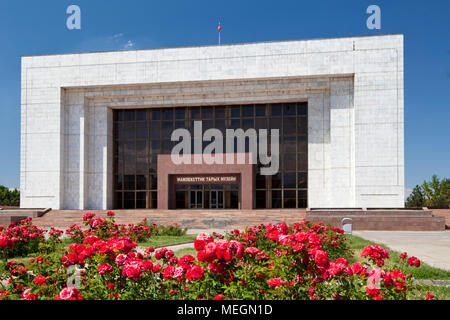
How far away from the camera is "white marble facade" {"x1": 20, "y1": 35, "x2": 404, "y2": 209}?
3072 cm

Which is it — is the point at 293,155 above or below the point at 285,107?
below

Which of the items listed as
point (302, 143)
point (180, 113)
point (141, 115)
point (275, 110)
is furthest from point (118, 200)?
point (302, 143)

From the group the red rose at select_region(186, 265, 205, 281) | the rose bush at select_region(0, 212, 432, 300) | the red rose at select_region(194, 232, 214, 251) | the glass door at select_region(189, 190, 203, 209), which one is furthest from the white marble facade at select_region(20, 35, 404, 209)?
the red rose at select_region(186, 265, 205, 281)

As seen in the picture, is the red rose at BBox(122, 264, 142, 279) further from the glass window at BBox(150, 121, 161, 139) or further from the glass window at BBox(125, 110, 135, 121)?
the glass window at BBox(125, 110, 135, 121)

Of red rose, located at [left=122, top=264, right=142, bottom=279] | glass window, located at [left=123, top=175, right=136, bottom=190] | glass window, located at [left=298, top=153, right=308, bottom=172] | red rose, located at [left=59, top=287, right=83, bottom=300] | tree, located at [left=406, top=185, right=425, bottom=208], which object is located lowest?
tree, located at [left=406, top=185, right=425, bottom=208]

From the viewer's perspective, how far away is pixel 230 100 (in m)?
34.5

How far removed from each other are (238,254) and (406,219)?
23546mm

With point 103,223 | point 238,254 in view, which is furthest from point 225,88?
point 238,254

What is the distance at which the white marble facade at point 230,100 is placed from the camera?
30.7 m

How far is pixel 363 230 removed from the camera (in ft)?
79.8

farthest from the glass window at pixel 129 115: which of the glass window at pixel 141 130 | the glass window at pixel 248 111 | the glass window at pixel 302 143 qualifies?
the glass window at pixel 302 143

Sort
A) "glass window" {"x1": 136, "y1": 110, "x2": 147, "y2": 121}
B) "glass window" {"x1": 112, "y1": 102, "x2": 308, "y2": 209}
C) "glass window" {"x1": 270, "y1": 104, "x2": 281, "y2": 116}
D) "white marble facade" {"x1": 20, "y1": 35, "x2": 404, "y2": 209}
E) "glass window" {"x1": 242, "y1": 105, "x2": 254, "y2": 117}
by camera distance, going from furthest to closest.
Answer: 1. "glass window" {"x1": 136, "y1": 110, "x2": 147, "y2": 121}
2. "glass window" {"x1": 242, "y1": 105, "x2": 254, "y2": 117}
3. "glass window" {"x1": 270, "y1": 104, "x2": 281, "y2": 116}
4. "glass window" {"x1": 112, "y1": 102, "x2": 308, "y2": 209}
5. "white marble facade" {"x1": 20, "y1": 35, "x2": 404, "y2": 209}

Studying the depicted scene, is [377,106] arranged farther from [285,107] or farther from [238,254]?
[238,254]

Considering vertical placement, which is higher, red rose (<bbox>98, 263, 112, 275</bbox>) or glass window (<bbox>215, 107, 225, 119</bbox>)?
glass window (<bbox>215, 107, 225, 119</bbox>)
